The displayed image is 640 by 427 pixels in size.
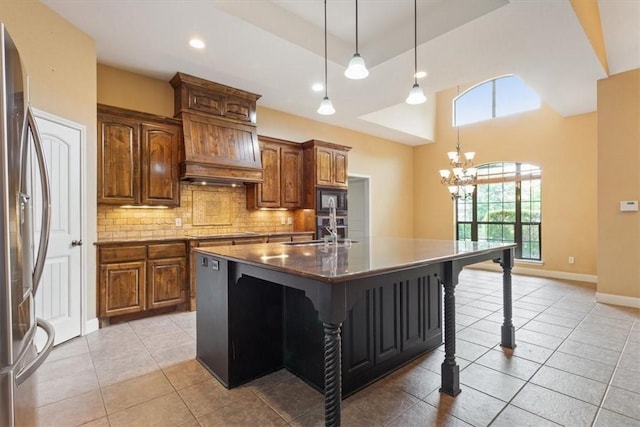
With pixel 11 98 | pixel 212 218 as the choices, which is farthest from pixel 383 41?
pixel 11 98

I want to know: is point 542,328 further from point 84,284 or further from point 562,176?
point 84,284

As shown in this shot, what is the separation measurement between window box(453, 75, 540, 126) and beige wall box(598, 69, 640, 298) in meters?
2.06

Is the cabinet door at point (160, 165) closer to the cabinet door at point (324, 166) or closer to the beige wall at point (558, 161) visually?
the cabinet door at point (324, 166)

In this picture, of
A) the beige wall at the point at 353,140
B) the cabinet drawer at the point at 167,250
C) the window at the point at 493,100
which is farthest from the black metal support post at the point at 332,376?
the window at the point at 493,100

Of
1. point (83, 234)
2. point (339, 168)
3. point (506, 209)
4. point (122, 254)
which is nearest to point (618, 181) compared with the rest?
point (506, 209)

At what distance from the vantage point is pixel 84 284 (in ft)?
10.6

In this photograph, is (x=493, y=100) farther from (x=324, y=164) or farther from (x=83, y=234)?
(x=83, y=234)

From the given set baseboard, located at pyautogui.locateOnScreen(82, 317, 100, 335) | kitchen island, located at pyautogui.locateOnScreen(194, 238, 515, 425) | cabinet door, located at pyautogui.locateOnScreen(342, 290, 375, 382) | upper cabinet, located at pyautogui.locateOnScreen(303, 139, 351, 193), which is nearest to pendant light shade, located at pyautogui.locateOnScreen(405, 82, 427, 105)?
kitchen island, located at pyautogui.locateOnScreen(194, 238, 515, 425)

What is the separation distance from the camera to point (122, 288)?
3.52 m

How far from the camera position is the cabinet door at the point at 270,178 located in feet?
16.5

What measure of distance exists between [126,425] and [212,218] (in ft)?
10.5

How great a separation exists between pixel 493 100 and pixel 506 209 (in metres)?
2.38

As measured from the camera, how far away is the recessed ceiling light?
332 cm

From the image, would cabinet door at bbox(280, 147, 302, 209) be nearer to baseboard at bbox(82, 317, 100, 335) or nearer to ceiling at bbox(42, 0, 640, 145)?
ceiling at bbox(42, 0, 640, 145)
